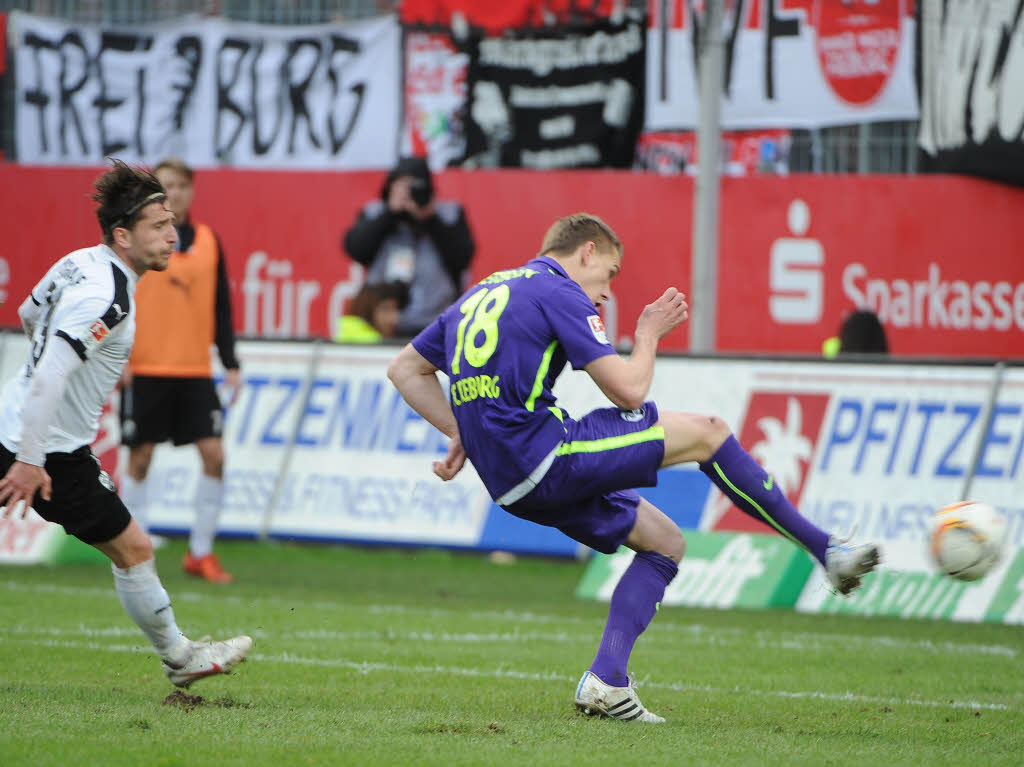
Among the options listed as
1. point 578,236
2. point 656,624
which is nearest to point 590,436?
point 578,236

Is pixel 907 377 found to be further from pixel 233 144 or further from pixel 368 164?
pixel 233 144

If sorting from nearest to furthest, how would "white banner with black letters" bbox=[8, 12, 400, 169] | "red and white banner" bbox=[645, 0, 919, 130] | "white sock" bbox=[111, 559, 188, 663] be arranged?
"white sock" bbox=[111, 559, 188, 663], "red and white banner" bbox=[645, 0, 919, 130], "white banner with black letters" bbox=[8, 12, 400, 169]

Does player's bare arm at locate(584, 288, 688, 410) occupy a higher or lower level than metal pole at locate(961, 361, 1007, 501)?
higher

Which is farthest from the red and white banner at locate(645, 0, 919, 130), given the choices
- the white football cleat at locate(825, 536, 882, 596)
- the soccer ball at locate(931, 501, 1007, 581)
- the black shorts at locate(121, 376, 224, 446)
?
the white football cleat at locate(825, 536, 882, 596)

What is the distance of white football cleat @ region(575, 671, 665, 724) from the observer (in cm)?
665

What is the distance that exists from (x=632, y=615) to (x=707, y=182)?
7.97m

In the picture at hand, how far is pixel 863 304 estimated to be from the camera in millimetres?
15195

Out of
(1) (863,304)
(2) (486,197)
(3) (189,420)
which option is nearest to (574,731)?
(3) (189,420)

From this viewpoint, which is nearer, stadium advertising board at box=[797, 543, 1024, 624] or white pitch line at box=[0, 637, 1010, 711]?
white pitch line at box=[0, 637, 1010, 711]

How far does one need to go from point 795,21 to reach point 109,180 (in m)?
9.43

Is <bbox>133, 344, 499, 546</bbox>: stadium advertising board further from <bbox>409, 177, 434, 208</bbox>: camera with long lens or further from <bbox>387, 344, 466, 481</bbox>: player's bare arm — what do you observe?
<bbox>387, 344, 466, 481</bbox>: player's bare arm

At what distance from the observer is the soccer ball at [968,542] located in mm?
6828

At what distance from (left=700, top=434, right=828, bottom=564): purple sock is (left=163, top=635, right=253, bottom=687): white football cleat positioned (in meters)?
1.91

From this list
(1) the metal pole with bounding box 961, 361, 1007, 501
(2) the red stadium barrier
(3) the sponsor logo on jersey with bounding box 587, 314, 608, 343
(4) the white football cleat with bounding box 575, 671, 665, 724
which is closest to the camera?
(3) the sponsor logo on jersey with bounding box 587, 314, 608, 343
